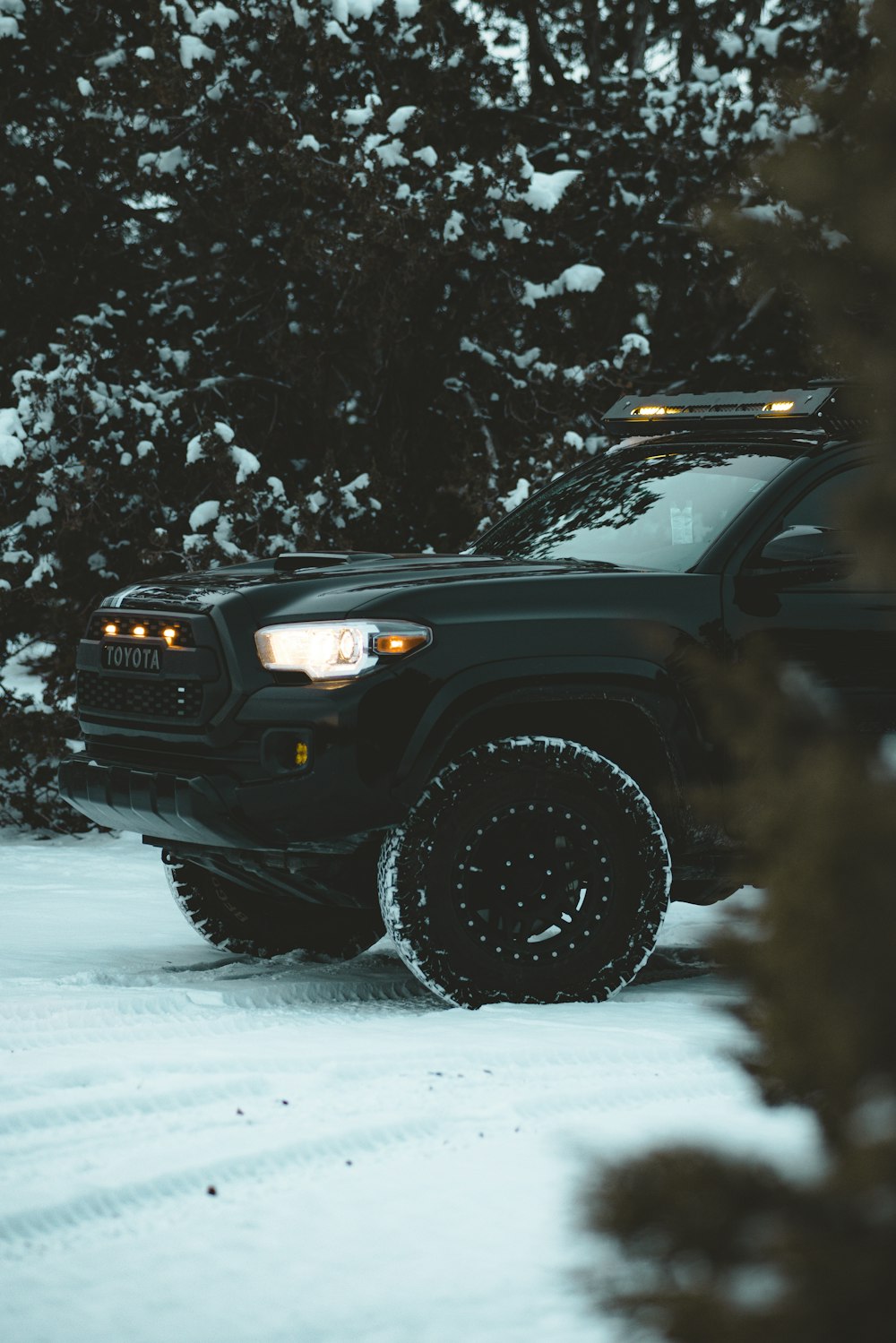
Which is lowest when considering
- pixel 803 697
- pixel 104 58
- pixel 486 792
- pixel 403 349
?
pixel 486 792

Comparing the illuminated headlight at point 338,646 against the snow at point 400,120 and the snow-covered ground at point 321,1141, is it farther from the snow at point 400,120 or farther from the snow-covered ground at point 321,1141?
the snow at point 400,120

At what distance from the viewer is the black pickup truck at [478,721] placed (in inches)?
177

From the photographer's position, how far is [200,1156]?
3.22m

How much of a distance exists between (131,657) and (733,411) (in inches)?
89.2

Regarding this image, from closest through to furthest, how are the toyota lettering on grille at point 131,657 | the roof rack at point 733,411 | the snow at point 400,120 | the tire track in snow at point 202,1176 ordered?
the tire track in snow at point 202,1176, the toyota lettering on grille at point 131,657, the roof rack at point 733,411, the snow at point 400,120

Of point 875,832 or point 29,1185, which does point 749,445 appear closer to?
point 29,1185

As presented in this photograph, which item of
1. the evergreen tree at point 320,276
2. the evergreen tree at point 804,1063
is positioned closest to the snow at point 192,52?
the evergreen tree at point 320,276

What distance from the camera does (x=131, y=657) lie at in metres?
4.95

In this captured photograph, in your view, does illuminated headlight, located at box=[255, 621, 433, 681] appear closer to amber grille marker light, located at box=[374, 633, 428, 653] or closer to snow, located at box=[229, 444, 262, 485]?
→ amber grille marker light, located at box=[374, 633, 428, 653]

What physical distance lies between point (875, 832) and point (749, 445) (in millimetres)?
4275

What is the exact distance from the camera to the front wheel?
177 inches

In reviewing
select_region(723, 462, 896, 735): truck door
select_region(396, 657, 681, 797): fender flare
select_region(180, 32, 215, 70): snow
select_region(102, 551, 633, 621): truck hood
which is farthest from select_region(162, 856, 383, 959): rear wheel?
select_region(180, 32, 215, 70): snow

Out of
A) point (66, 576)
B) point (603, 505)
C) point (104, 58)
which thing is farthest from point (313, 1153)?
point (104, 58)

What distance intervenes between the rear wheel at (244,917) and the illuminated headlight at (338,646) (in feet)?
4.63
